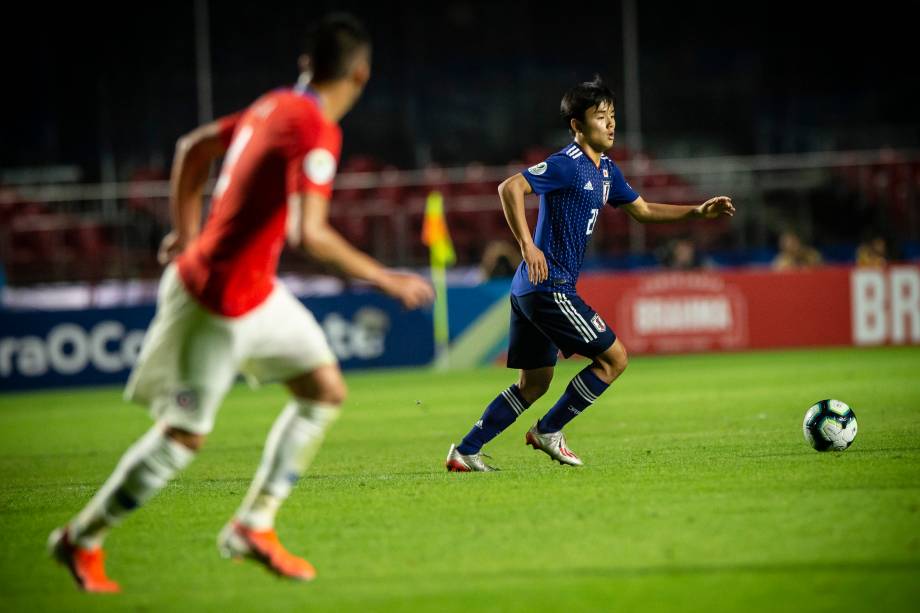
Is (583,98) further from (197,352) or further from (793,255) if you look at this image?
(793,255)

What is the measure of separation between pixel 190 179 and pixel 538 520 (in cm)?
233

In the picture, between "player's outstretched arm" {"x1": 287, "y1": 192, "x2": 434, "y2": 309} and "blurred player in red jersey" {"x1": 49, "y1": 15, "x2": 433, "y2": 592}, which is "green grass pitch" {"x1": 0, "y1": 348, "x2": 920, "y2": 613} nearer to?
"blurred player in red jersey" {"x1": 49, "y1": 15, "x2": 433, "y2": 592}

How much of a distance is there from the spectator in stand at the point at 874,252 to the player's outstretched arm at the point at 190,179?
16708mm

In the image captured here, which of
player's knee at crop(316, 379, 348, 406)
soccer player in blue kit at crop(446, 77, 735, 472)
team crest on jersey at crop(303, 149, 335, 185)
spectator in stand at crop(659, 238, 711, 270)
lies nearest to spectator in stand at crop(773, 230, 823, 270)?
spectator in stand at crop(659, 238, 711, 270)

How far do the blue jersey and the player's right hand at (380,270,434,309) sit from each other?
10.1ft

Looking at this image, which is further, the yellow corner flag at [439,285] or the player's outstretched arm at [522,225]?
the yellow corner flag at [439,285]

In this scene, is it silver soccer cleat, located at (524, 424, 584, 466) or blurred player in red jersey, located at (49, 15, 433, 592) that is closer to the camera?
blurred player in red jersey, located at (49, 15, 433, 592)

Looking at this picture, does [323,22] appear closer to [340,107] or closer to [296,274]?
[340,107]

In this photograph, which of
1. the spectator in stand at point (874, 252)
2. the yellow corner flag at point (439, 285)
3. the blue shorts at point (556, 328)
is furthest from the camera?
the spectator in stand at point (874, 252)

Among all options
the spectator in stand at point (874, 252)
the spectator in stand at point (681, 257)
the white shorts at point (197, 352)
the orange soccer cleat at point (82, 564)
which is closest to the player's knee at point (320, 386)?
the white shorts at point (197, 352)

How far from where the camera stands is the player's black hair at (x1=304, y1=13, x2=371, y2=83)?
5207mm

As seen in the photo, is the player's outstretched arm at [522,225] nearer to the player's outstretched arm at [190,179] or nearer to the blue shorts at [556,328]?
the blue shorts at [556,328]

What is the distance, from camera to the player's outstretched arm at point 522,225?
305 inches

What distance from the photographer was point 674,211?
855 centimetres
